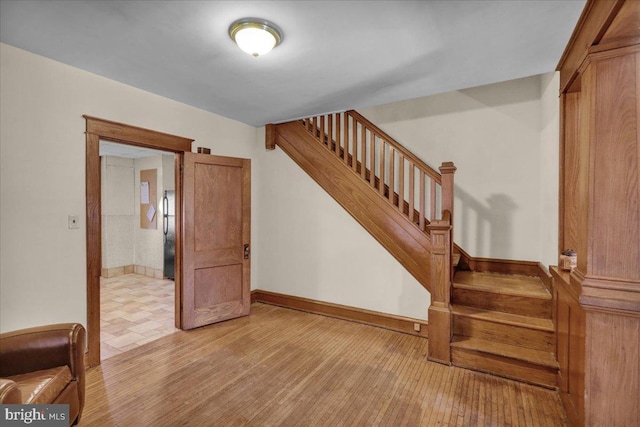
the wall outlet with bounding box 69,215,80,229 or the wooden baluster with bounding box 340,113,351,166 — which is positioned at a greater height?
the wooden baluster with bounding box 340,113,351,166

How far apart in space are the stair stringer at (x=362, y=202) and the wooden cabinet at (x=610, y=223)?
155cm

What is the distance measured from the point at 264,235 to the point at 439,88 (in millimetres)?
3002

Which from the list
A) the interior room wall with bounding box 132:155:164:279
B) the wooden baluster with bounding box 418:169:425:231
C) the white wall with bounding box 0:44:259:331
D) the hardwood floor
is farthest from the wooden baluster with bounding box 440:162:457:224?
the interior room wall with bounding box 132:155:164:279

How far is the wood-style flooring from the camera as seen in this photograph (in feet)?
10.4

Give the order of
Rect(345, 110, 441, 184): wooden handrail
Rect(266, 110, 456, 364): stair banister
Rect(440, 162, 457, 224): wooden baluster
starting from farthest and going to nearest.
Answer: Rect(345, 110, 441, 184): wooden handrail → Rect(440, 162, 457, 224): wooden baluster → Rect(266, 110, 456, 364): stair banister

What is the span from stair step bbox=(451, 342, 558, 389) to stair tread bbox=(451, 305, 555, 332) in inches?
11.5

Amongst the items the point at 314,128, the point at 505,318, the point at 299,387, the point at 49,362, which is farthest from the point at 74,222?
the point at 505,318

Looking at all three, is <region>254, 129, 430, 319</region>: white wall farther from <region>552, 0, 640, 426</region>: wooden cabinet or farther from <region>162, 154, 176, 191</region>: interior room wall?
<region>162, 154, 176, 191</region>: interior room wall

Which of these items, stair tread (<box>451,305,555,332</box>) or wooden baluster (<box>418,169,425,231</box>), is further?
wooden baluster (<box>418,169,425,231</box>)

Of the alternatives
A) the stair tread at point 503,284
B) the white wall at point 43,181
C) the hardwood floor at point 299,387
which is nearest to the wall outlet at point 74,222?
the white wall at point 43,181

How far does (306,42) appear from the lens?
2137 mm

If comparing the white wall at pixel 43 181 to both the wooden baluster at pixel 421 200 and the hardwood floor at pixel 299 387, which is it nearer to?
the hardwood floor at pixel 299 387

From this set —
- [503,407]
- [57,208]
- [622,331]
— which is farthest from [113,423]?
[622,331]

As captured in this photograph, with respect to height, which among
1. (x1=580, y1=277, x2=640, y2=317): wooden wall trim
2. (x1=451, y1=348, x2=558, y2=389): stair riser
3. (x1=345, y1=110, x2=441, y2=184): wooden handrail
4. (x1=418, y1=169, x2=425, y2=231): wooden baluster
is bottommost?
(x1=451, y1=348, x2=558, y2=389): stair riser
